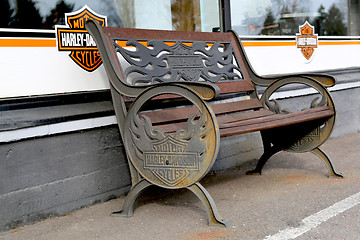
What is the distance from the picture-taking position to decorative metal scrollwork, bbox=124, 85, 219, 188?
2916 millimetres

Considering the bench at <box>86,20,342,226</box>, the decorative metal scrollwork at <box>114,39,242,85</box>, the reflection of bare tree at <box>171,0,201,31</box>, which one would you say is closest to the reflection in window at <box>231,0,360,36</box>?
the reflection of bare tree at <box>171,0,201,31</box>

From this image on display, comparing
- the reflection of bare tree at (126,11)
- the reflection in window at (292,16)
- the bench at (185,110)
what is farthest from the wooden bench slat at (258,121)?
the reflection in window at (292,16)

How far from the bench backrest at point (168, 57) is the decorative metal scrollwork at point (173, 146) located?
24 centimetres

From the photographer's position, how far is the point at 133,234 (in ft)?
9.77

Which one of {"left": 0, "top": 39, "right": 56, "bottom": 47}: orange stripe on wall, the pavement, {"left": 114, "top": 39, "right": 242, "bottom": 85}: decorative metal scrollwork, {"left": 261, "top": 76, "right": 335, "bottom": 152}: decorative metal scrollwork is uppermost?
{"left": 0, "top": 39, "right": 56, "bottom": 47}: orange stripe on wall

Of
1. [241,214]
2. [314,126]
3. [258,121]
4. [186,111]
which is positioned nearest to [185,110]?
[186,111]

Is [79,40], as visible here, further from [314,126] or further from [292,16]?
[292,16]

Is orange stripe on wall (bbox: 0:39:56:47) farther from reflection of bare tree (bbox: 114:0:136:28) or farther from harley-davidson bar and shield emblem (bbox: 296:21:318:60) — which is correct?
harley-davidson bar and shield emblem (bbox: 296:21:318:60)

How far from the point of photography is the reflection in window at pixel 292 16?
551 centimetres

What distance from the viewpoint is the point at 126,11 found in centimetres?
429

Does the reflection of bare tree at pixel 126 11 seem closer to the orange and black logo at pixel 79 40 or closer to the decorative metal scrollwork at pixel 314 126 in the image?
the orange and black logo at pixel 79 40

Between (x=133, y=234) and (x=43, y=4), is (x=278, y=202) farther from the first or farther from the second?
(x=43, y=4)

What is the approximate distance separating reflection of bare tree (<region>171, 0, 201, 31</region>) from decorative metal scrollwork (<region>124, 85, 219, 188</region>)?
1.88m

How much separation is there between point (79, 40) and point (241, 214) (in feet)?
5.66
